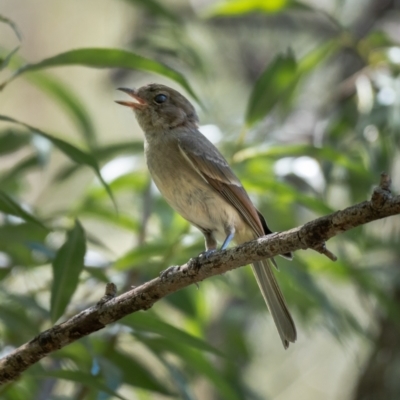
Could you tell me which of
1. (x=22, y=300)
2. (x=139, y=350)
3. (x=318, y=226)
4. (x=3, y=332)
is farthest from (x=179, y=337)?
(x=139, y=350)

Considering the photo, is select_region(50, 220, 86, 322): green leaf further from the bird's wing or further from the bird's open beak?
the bird's open beak

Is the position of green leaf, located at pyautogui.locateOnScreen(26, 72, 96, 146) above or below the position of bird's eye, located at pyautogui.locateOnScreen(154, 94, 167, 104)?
above

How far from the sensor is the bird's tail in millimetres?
3168

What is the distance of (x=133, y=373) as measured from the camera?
11.6ft

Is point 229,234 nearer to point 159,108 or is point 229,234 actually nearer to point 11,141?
point 159,108

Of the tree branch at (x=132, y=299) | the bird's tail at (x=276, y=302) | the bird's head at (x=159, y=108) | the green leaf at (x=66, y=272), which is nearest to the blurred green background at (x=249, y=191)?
the green leaf at (x=66, y=272)

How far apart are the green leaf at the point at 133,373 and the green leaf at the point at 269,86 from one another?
137 centimetres

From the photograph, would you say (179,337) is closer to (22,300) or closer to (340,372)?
(22,300)

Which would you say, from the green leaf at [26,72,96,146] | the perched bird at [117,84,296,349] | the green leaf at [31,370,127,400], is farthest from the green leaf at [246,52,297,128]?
the green leaf at [31,370,127,400]

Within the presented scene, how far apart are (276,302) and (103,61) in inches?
53.0

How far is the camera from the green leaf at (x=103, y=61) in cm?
302

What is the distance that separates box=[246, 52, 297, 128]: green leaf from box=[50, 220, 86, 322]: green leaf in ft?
4.71

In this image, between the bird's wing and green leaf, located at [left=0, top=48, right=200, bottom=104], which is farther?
the bird's wing

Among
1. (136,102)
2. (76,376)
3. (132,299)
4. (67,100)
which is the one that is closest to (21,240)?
(76,376)
